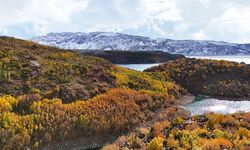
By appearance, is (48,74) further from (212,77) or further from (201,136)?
(212,77)

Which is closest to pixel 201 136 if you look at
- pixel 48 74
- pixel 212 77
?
pixel 48 74

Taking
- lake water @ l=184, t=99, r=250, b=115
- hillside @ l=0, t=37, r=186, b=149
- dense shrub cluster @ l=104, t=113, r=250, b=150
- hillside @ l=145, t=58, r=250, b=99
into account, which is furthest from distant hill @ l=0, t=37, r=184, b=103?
dense shrub cluster @ l=104, t=113, r=250, b=150

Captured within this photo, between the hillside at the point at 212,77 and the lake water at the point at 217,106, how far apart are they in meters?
5.84

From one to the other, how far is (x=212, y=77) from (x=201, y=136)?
52.6 m

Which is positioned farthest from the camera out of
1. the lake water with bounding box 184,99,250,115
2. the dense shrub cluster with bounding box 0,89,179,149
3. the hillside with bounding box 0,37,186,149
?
the lake water with bounding box 184,99,250,115

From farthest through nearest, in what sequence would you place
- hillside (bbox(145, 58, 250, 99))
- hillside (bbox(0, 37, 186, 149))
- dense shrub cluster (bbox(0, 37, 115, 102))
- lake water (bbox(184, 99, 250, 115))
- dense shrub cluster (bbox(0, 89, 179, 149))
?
hillside (bbox(145, 58, 250, 99)) < lake water (bbox(184, 99, 250, 115)) < dense shrub cluster (bbox(0, 37, 115, 102)) < hillside (bbox(0, 37, 186, 149)) < dense shrub cluster (bbox(0, 89, 179, 149))

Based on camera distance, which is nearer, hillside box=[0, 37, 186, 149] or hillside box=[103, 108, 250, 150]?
hillside box=[103, 108, 250, 150]

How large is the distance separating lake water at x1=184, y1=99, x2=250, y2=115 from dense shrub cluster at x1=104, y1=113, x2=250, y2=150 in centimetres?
1835

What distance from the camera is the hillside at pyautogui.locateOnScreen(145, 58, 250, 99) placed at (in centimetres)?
7562

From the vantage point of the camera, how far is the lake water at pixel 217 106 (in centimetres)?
5928

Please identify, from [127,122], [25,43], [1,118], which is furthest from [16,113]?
[25,43]

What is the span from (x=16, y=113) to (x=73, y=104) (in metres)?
6.95

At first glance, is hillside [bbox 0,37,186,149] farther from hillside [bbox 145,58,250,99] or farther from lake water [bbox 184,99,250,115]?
hillside [bbox 145,58,250,99]

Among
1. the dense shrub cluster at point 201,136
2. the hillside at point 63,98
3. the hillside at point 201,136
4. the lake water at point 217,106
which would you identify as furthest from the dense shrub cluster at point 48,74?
the dense shrub cluster at point 201,136
